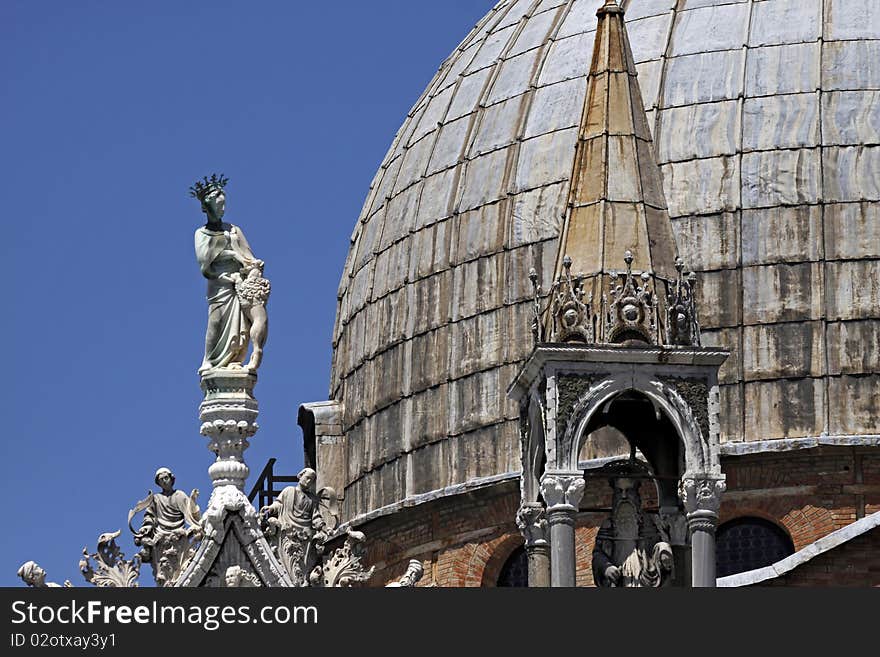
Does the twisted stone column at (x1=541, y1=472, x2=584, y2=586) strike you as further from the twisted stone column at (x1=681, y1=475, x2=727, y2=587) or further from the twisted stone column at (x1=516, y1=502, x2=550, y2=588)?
the twisted stone column at (x1=681, y1=475, x2=727, y2=587)

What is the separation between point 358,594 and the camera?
38062 millimetres

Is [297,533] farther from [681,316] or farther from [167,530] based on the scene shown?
[681,316]

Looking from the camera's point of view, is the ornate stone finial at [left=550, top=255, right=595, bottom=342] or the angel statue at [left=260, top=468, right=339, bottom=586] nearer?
the ornate stone finial at [left=550, top=255, right=595, bottom=342]

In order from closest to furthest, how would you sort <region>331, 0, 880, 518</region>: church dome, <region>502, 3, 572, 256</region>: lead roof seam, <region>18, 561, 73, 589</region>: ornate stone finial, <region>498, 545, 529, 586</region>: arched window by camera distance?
<region>18, 561, 73, 589</region>: ornate stone finial
<region>331, 0, 880, 518</region>: church dome
<region>498, 545, 529, 586</region>: arched window
<region>502, 3, 572, 256</region>: lead roof seam

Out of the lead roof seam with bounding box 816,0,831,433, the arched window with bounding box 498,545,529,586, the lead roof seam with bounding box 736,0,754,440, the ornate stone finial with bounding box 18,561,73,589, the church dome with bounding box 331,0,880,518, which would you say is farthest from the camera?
the arched window with bounding box 498,545,529,586

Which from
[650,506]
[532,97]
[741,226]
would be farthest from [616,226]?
[532,97]

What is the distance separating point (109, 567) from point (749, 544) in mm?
15527

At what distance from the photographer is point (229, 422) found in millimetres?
45906

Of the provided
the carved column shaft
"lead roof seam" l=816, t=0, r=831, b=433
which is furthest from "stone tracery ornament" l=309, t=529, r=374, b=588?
"lead roof seam" l=816, t=0, r=831, b=433

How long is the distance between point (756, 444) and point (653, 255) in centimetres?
1282

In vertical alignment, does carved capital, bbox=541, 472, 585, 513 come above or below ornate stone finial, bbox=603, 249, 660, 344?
below

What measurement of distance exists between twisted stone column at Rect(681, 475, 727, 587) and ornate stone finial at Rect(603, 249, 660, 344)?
1.72 m

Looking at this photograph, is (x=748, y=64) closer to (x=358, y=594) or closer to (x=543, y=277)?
(x=543, y=277)

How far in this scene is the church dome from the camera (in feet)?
193
